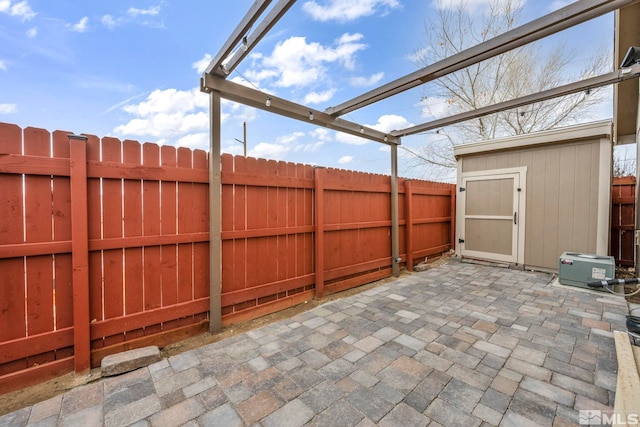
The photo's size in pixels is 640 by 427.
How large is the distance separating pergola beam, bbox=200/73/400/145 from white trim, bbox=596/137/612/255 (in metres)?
3.24

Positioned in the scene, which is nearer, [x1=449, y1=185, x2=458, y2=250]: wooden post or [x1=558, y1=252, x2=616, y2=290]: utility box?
[x1=558, y1=252, x2=616, y2=290]: utility box

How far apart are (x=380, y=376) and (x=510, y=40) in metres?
2.73

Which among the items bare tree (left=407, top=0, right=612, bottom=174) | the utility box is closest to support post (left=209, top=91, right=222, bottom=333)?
the utility box

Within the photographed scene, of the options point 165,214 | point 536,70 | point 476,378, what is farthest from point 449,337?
point 536,70

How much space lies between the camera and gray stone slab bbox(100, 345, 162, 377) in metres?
1.81

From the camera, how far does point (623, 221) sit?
4773mm

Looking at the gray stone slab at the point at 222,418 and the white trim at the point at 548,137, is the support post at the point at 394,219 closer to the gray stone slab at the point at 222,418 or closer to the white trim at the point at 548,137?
the white trim at the point at 548,137

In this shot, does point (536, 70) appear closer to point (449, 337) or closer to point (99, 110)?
point (449, 337)

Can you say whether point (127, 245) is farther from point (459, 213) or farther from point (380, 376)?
point (459, 213)

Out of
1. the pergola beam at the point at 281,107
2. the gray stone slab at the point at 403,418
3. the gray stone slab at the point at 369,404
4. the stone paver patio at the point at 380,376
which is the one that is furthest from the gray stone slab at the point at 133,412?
the pergola beam at the point at 281,107

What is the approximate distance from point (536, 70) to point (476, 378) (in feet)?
34.0

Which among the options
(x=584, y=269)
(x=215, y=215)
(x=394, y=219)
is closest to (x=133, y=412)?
(x=215, y=215)

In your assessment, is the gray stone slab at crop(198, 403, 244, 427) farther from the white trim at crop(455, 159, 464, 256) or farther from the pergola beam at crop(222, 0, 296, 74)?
the white trim at crop(455, 159, 464, 256)

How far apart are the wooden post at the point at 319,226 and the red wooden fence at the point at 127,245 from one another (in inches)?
0.7
